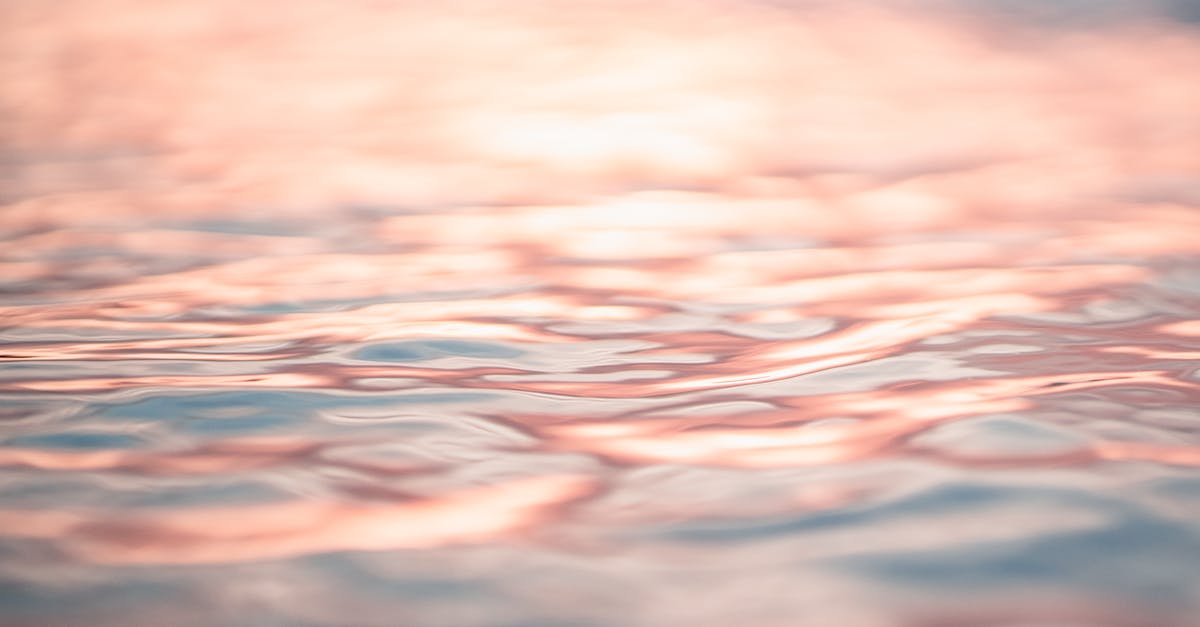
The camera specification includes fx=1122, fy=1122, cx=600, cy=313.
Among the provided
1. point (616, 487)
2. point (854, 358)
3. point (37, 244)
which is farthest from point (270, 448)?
point (37, 244)

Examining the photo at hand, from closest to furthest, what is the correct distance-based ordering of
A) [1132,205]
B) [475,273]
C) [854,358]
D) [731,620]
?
1. [731,620]
2. [854,358]
3. [475,273]
4. [1132,205]

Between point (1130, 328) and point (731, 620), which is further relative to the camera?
point (1130, 328)

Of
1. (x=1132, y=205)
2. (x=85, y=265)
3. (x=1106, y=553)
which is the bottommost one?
(x=1106, y=553)

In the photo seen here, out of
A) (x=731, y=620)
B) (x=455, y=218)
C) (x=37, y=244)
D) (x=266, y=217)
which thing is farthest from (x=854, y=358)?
(x=37, y=244)

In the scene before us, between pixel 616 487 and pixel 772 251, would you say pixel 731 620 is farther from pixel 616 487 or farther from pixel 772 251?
pixel 772 251

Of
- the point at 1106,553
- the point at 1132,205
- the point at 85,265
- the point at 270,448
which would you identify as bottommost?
the point at 1106,553

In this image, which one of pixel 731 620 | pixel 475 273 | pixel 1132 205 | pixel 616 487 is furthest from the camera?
pixel 1132 205

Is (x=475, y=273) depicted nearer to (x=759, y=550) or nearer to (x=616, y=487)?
(x=616, y=487)

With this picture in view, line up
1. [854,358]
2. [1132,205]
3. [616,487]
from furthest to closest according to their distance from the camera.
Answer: [1132,205], [854,358], [616,487]

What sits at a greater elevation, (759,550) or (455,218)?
(455,218)
